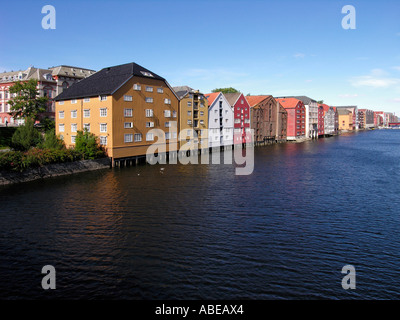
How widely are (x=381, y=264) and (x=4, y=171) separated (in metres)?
44.5

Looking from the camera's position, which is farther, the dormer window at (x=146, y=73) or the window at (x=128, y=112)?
the dormer window at (x=146, y=73)

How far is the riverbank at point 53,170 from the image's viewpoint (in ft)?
141

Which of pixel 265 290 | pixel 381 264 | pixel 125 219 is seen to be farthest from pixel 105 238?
pixel 381 264

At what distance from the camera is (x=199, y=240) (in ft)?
75.7

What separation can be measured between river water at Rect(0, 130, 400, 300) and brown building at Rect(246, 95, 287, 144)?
78.0 meters

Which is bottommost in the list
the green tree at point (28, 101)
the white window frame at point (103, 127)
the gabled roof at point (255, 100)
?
the white window frame at point (103, 127)

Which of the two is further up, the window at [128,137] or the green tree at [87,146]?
the window at [128,137]

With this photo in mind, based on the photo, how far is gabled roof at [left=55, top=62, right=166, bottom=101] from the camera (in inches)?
2358

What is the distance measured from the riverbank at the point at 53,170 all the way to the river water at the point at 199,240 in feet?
10.9

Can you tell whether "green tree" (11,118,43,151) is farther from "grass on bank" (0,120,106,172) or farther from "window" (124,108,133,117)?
"window" (124,108,133,117)

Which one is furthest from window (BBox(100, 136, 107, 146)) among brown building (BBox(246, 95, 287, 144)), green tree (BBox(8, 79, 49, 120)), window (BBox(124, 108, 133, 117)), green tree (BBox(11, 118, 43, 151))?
brown building (BBox(246, 95, 287, 144))

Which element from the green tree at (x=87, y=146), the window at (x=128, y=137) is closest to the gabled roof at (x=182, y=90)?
the window at (x=128, y=137)

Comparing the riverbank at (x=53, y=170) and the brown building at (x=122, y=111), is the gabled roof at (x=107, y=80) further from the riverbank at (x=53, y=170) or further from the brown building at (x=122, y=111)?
the riverbank at (x=53, y=170)
